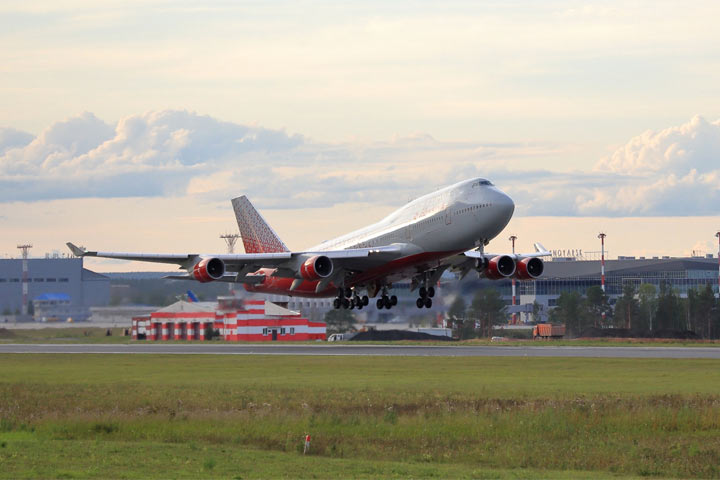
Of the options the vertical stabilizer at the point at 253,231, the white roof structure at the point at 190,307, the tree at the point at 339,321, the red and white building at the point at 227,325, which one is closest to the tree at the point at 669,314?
the tree at the point at 339,321

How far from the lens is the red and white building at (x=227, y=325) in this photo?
11731 centimetres

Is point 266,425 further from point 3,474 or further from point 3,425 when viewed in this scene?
point 3,474

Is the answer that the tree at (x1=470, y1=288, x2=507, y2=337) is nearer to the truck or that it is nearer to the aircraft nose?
the truck

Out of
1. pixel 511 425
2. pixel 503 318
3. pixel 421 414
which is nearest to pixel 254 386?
pixel 421 414

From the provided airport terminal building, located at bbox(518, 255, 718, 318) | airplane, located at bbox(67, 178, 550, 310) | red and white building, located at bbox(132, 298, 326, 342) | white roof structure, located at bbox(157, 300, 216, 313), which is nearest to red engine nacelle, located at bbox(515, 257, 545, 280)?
airplane, located at bbox(67, 178, 550, 310)

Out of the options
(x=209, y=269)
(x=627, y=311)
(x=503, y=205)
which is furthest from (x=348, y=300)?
(x=627, y=311)

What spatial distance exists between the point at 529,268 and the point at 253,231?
28.6 metres

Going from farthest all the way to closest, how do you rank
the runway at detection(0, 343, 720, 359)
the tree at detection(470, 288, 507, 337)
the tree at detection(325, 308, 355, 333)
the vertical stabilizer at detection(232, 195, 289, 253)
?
1. the tree at detection(470, 288, 507, 337)
2. the tree at detection(325, 308, 355, 333)
3. the vertical stabilizer at detection(232, 195, 289, 253)
4. the runway at detection(0, 343, 720, 359)

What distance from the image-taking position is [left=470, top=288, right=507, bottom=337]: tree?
396 feet

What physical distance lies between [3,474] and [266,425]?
1379 cm

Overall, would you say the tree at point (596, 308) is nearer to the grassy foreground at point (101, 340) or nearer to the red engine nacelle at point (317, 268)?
the grassy foreground at point (101, 340)

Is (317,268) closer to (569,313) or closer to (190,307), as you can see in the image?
(190,307)

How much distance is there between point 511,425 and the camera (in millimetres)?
40344

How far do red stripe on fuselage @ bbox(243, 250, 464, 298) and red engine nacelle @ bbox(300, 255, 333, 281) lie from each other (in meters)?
3.23
